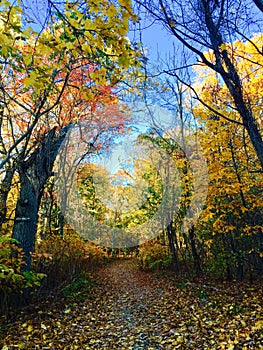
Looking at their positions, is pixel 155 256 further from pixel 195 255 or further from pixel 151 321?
pixel 151 321

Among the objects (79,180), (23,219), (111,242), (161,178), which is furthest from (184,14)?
(111,242)

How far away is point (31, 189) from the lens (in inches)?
195

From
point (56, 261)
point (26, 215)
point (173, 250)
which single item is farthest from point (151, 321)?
point (173, 250)

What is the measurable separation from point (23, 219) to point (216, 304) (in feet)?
12.3

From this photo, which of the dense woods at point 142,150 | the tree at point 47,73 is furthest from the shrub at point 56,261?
the tree at point 47,73

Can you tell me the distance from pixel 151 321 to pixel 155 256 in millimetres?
5242

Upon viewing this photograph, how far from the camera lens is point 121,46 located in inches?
66.5

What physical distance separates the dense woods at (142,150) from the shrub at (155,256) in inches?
2.7

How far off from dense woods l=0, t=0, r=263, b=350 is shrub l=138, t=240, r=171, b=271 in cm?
7

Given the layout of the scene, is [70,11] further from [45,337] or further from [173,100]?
[173,100]

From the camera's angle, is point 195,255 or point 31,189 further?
point 195,255

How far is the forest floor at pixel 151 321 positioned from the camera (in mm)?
3125

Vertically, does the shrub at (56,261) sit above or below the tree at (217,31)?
below

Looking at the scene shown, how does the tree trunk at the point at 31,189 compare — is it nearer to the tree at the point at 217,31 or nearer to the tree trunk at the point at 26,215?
the tree trunk at the point at 26,215
